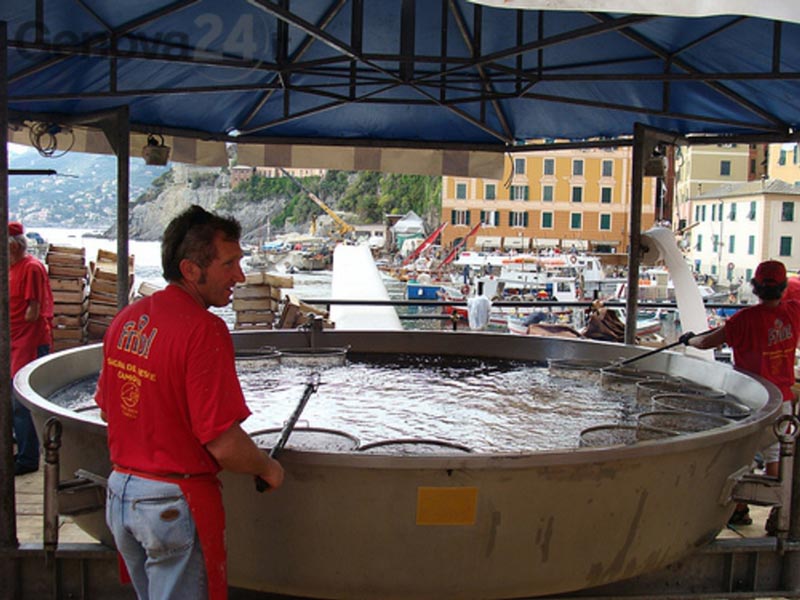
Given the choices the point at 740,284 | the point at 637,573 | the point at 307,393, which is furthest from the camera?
the point at 740,284

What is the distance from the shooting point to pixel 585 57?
19.6 feet

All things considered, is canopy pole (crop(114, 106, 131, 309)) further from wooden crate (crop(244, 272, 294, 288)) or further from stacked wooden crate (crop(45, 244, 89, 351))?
wooden crate (crop(244, 272, 294, 288))

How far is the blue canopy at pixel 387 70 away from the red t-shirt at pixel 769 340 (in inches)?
57.2

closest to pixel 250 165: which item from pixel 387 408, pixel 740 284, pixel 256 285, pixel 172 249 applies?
pixel 256 285

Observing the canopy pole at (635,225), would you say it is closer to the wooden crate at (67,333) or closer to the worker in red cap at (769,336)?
the worker in red cap at (769,336)

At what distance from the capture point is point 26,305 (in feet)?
17.4

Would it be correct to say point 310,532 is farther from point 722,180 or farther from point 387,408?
point 722,180

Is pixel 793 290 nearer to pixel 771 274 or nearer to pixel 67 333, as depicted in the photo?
pixel 771 274

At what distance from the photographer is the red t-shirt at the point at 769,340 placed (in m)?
4.64

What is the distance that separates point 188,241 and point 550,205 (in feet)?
178

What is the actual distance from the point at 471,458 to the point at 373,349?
3354mm

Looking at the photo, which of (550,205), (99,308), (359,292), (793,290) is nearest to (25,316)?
(99,308)

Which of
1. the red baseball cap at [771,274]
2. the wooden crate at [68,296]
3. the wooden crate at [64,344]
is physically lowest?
the wooden crate at [64,344]

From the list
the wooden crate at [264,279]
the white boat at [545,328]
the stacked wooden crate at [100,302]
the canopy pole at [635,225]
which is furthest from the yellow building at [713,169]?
the canopy pole at [635,225]
